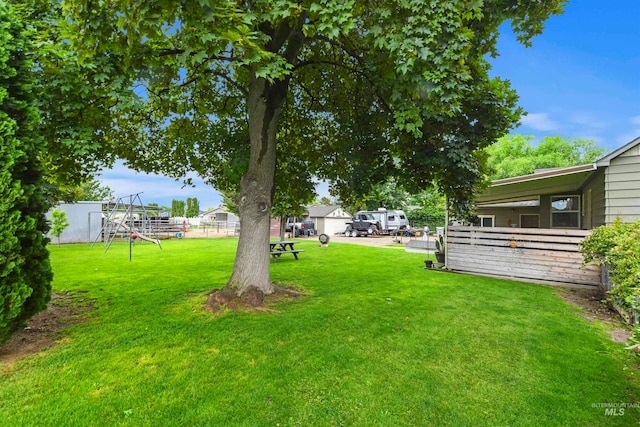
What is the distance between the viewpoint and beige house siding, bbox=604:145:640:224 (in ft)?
20.6

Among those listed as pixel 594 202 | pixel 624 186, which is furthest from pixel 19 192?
pixel 594 202

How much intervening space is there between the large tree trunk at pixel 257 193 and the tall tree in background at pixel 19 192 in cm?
262

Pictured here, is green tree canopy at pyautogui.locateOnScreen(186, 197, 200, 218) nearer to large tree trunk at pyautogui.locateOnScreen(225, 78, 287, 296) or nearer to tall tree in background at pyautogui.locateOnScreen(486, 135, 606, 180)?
tall tree in background at pyautogui.locateOnScreen(486, 135, 606, 180)

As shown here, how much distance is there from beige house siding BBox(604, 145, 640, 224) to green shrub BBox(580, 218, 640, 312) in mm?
1169

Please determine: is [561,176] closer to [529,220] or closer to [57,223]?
[529,220]

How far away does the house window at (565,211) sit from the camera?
36.9 ft

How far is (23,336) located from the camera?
3830mm

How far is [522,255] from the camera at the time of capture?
8.03 metres

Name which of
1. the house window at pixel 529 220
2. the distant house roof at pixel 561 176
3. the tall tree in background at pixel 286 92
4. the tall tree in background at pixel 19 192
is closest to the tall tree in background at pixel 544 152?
the house window at pixel 529 220

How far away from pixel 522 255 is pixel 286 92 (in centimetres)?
715

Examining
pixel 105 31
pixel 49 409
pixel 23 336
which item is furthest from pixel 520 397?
pixel 105 31

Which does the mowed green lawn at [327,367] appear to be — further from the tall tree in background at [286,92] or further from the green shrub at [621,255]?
the tall tree in background at [286,92]

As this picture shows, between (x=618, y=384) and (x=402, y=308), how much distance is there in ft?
8.95

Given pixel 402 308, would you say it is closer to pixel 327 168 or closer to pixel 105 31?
pixel 327 168
